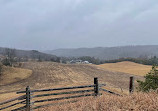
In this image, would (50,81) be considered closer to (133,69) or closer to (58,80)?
(58,80)

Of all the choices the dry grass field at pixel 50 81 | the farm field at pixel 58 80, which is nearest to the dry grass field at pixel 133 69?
the farm field at pixel 58 80

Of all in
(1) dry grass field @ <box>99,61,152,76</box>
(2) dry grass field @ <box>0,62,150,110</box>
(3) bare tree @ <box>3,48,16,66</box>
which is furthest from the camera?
(1) dry grass field @ <box>99,61,152,76</box>

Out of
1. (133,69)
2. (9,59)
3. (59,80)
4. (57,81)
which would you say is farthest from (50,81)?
(133,69)

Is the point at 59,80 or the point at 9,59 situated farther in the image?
the point at 9,59

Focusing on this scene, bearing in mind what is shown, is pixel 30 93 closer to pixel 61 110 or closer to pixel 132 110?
pixel 61 110

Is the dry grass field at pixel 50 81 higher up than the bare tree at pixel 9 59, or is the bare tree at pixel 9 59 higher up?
the bare tree at pixel 9 59

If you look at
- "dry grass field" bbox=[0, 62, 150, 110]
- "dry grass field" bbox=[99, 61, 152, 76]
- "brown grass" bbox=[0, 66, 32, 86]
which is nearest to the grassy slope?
"dry grass field" bbox=[0, 62, 150, 110]

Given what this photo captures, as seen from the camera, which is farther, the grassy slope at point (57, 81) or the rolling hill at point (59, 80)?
the rolling hill at point (59, 80)

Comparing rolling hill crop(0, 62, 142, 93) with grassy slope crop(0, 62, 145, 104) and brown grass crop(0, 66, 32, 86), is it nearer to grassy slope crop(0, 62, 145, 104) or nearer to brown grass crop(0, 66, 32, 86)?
grassy slope crop(0, 62, 145, 104)

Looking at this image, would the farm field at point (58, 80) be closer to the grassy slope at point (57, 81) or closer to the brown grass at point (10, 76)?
the grassy slope at point (57, 81)

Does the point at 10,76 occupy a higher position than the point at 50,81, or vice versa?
the point at 10,76

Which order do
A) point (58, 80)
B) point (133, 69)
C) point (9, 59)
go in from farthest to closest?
1. point (133, 69)
2. point (9, 59)
3. point (58, 80)

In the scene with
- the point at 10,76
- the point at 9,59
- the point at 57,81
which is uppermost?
the point at 9,59

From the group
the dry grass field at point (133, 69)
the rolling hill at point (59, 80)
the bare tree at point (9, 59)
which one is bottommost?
the dry grass field at point (133, 69)
